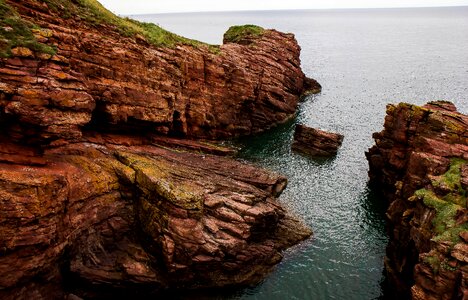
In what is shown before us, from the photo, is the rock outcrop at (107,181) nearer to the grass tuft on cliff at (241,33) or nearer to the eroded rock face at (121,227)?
the eroded rock face at (121,227)

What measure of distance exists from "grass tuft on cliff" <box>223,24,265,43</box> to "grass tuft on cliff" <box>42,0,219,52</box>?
31480mm

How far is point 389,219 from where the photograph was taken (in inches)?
1678

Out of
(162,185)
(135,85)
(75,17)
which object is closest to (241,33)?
(135,85)

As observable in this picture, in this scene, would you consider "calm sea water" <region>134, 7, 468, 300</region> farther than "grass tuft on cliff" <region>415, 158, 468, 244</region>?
Yes

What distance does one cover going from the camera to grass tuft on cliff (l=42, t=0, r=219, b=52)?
143 feet

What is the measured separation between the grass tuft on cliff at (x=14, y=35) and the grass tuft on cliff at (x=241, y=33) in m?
61.8

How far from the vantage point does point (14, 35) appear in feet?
105

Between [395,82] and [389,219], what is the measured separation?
8612cm

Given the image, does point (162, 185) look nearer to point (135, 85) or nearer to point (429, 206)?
point (135, 85)

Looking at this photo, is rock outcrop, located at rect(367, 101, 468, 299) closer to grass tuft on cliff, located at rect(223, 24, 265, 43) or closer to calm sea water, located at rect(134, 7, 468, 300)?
calm sea water, located at rect(134, 7, 468, 300)

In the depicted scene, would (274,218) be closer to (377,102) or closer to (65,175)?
(65,175)

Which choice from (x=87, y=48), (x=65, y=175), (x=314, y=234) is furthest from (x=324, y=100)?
(x=65, y=175)

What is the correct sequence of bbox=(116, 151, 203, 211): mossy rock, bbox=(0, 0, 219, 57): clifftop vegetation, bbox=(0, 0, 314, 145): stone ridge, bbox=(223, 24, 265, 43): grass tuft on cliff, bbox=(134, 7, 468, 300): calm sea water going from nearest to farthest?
bbox=(0, 0, 314, 145): stone ridge → bbox=(0, 0, 219, 57): clifftop vegetation → bbox=(116, 151, 203, 211): mossy rock → bbox=(134, 7, 468, 300): calm sea water → bbox=(223, 24, 265, 43): grass tuft on cliff

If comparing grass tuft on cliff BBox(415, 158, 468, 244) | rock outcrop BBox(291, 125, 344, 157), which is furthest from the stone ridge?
grass tuft on cliff BBox(415, 158, 468, 244)
